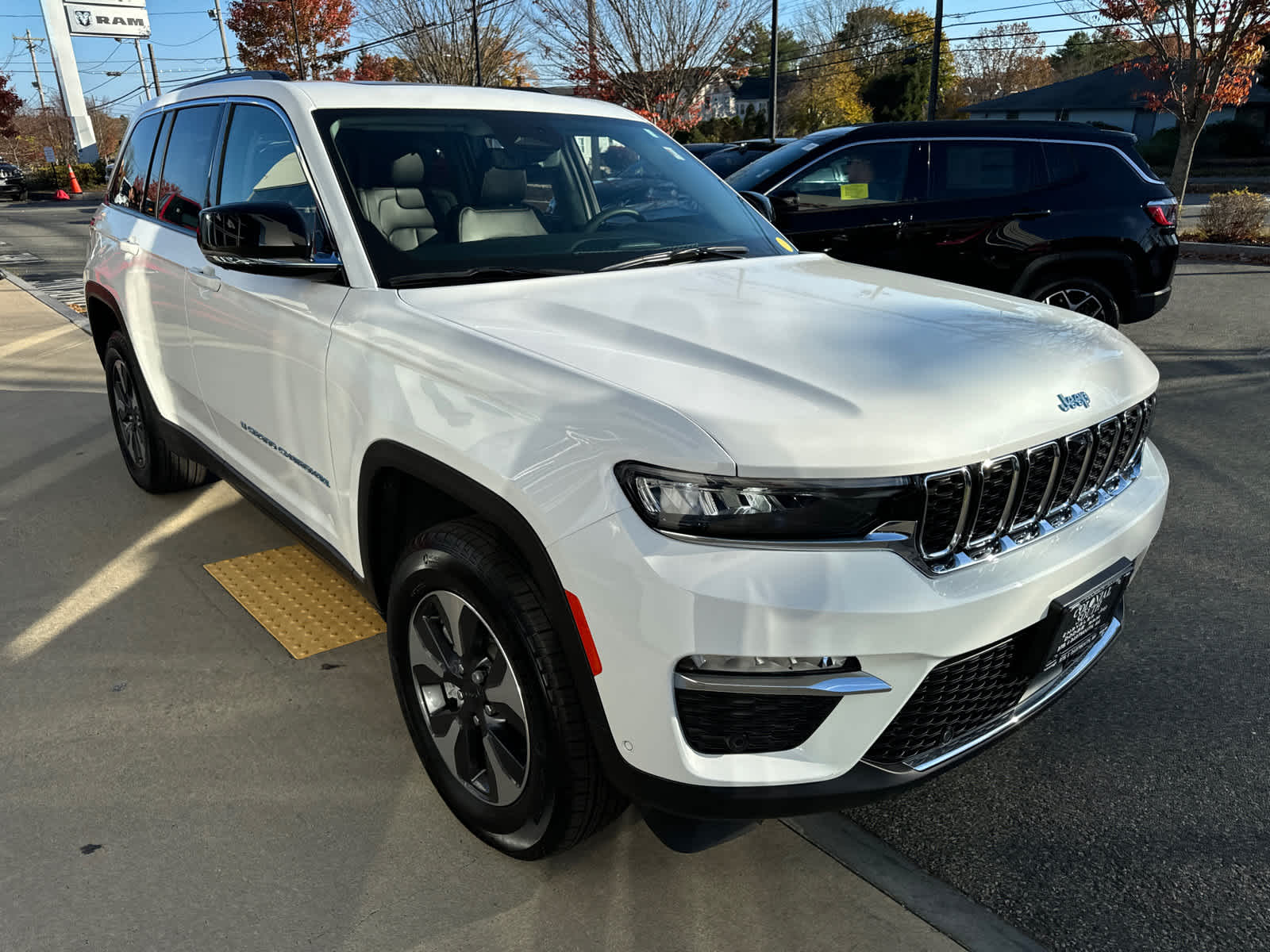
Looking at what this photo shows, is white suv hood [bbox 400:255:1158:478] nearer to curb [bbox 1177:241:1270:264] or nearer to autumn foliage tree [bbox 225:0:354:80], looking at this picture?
curb [bbox 1177:241:1270:264]

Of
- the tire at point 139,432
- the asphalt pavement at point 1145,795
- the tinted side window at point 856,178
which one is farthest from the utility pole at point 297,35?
the asphalt pavement at point 1145,795

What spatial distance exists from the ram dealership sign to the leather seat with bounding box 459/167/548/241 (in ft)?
184

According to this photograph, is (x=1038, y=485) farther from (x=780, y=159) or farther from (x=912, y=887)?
(x=780, y=159)

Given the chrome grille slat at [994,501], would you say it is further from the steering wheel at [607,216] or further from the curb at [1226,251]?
the curb at [1226,251]

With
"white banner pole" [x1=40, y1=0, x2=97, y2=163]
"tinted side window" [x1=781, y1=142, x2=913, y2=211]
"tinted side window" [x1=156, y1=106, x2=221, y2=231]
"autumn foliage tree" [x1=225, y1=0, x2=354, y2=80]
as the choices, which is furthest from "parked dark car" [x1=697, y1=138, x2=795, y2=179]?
"white banner pole" [x1=40, y1=0, x2=97, y2=163]

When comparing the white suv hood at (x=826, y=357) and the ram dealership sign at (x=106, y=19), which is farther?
the ram dealership sign at (x=106, y=19)

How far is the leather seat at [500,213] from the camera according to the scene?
113 inches

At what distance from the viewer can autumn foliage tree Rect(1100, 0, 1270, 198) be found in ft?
47.4

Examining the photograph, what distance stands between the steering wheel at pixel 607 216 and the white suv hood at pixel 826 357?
34 cm

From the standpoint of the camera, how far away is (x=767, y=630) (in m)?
1.73

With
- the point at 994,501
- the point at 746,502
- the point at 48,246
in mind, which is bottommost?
the point at 48,246

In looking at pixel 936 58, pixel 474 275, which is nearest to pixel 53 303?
pixel 474 275

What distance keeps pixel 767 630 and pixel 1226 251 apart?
14341mm

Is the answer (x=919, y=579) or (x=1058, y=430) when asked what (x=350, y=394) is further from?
(x=1058, y=430)
